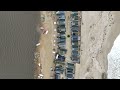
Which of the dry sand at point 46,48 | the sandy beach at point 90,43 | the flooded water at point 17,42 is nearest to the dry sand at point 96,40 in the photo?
the sandy beach at point 90,43

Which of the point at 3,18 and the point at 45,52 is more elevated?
the point at 3,18

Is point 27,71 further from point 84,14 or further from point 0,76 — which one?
point 84,14

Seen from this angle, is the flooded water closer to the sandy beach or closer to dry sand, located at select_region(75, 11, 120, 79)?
the sandy beach

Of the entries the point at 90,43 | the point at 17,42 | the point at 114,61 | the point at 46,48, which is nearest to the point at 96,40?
the point at 90,43

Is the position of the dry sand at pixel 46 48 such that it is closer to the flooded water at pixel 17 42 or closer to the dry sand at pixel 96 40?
the flooded water at pixel 17 42

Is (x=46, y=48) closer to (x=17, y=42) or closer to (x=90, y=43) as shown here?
(x=17, y=42)
